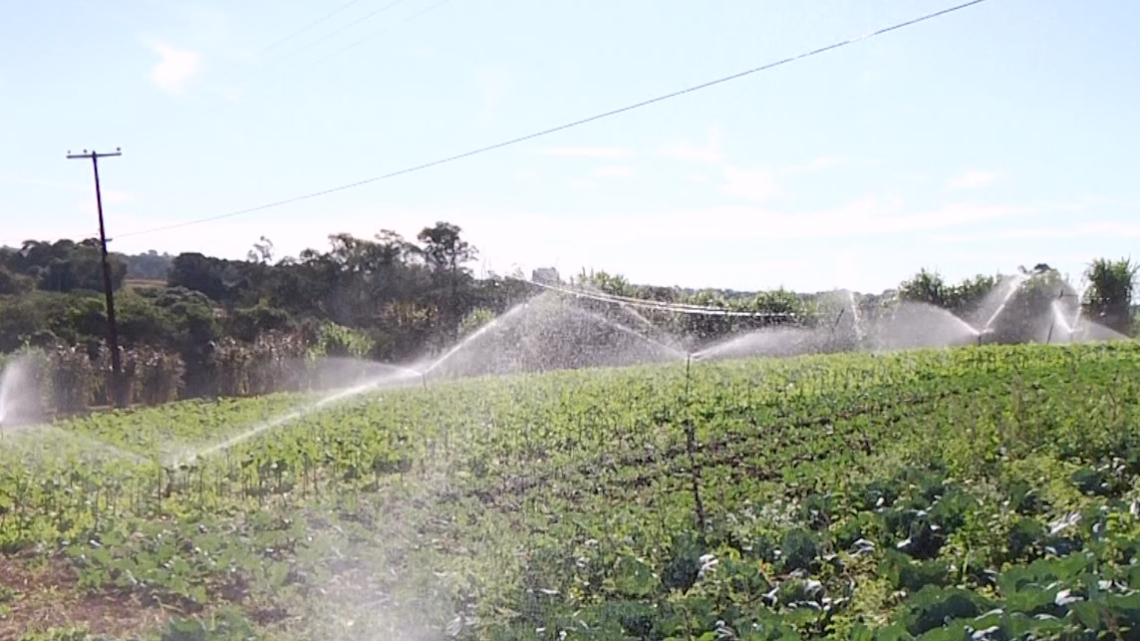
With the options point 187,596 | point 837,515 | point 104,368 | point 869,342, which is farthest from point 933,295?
point 187,596

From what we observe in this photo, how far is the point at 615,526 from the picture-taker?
690 centimetres

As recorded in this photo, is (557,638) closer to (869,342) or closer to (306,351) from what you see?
(306,351)

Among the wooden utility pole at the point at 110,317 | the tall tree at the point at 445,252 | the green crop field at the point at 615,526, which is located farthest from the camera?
the tall tree at the point at 445,252

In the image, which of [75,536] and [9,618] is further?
[75,536]

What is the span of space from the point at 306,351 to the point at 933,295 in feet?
58.7

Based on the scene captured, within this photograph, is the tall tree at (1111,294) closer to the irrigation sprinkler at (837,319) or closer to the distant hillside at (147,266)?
the irrigation sprinkler at (837,319)

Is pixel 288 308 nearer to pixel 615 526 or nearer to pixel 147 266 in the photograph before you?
pixel 147 266

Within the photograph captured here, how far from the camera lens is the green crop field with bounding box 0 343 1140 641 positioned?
15.9ft

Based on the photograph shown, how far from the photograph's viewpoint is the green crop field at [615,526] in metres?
4.84

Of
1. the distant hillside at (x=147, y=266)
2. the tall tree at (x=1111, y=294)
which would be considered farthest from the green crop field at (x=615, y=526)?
the distant hillside at (x=147, y=266)

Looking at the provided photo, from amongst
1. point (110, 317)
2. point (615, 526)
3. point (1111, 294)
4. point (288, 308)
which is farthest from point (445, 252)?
point (615, 526)

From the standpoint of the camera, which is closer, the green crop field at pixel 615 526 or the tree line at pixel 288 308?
the green crop field at pixel 615 526

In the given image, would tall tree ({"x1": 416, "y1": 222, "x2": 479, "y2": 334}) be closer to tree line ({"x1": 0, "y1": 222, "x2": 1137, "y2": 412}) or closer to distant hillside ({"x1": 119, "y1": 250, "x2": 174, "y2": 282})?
tree line ({"x1": 0, "y1": 222, "x2": 1137, "y2": 412})

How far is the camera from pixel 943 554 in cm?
550
